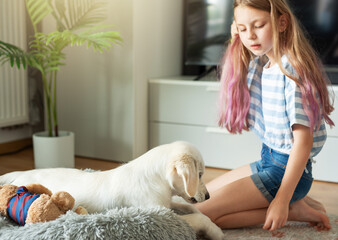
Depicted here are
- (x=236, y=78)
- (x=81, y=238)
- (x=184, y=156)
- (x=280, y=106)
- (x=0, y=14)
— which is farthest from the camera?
(x=0, y=14)

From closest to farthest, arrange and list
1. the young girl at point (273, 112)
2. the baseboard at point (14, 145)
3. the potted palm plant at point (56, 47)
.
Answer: the young girl at point (273, 112) → the potted palm plant at point (56, 47) → the baseboard at point (14, 145)

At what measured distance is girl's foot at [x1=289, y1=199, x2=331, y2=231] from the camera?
5.26 feet

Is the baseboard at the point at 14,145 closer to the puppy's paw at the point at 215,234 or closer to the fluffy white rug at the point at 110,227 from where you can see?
the fluffy white rug at the point at 110,227

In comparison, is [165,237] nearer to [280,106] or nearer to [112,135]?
[280,106]

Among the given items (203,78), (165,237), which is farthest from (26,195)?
(203,78)

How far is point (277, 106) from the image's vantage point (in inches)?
60.5

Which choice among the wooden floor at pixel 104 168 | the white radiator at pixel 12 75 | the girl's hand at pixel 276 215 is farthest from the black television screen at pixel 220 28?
the girl's hand at pixel 276 215

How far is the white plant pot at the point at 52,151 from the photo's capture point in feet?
7.85

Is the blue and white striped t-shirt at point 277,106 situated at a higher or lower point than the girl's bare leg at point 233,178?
higher

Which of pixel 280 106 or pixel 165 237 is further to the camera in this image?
pixel 280 106

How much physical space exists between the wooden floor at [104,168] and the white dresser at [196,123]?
0.39 feet

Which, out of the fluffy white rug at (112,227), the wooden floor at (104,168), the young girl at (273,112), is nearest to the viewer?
the fluffy white rug at (112,227)

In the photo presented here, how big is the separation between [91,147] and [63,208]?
1.46 meters

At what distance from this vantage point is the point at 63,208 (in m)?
1.32
